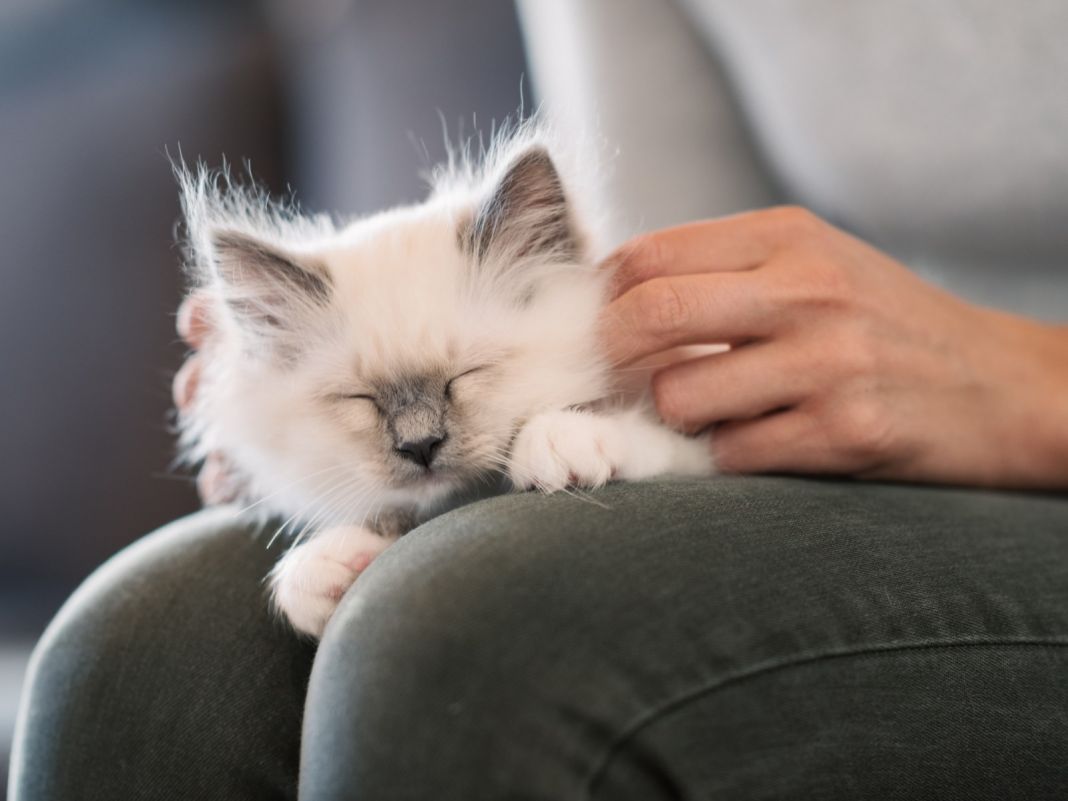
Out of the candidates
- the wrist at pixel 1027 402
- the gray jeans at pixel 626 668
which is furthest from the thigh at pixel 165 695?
the wrist at pixel 1027 402

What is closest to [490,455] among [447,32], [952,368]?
[952,368]

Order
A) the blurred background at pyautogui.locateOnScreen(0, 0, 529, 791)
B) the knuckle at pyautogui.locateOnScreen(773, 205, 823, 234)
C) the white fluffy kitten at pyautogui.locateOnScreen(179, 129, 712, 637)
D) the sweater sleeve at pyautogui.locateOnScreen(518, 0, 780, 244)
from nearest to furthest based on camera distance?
1. the white fluffy kitten at pyautogui.locateOnScreen(179, 129, 712, 637)
2. the knuckle at pyautogui.locateOnScreen(773, 205, 823, 234)
3. the sweater sleeve at pyautogui.locateOnScreen(518, 0, 780, 244)
4. the blurred background at pyautogui.locateOnScreen(0, 0, 529, 791)

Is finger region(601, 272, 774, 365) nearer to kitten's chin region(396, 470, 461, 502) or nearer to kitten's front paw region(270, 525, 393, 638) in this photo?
kitten's chin region(396, 470, 461, 502)

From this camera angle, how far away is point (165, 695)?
0.95 m

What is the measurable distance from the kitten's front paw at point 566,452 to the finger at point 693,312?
12cm

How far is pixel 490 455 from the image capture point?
0.99m

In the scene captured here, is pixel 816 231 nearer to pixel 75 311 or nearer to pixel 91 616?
pixel 91 616

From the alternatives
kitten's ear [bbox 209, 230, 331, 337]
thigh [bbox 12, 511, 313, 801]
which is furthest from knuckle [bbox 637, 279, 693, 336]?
thigh [bbox 12, 511, 313, 801]

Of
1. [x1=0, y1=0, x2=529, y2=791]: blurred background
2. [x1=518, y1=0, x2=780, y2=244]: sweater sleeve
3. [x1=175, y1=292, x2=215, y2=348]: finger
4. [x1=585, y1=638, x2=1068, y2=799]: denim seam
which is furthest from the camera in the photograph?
[x1=0, y1=0, x2=529, y2=791]: blurred background

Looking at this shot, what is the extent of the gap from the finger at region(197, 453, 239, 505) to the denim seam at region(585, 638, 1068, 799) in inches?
35.7

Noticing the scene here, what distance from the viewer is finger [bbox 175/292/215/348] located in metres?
1.30

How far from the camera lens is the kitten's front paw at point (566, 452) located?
88cm

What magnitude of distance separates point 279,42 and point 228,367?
2402 mm

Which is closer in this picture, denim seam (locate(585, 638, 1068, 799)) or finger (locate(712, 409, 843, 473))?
denim seam (locate(585, 638, 1068, 799))
